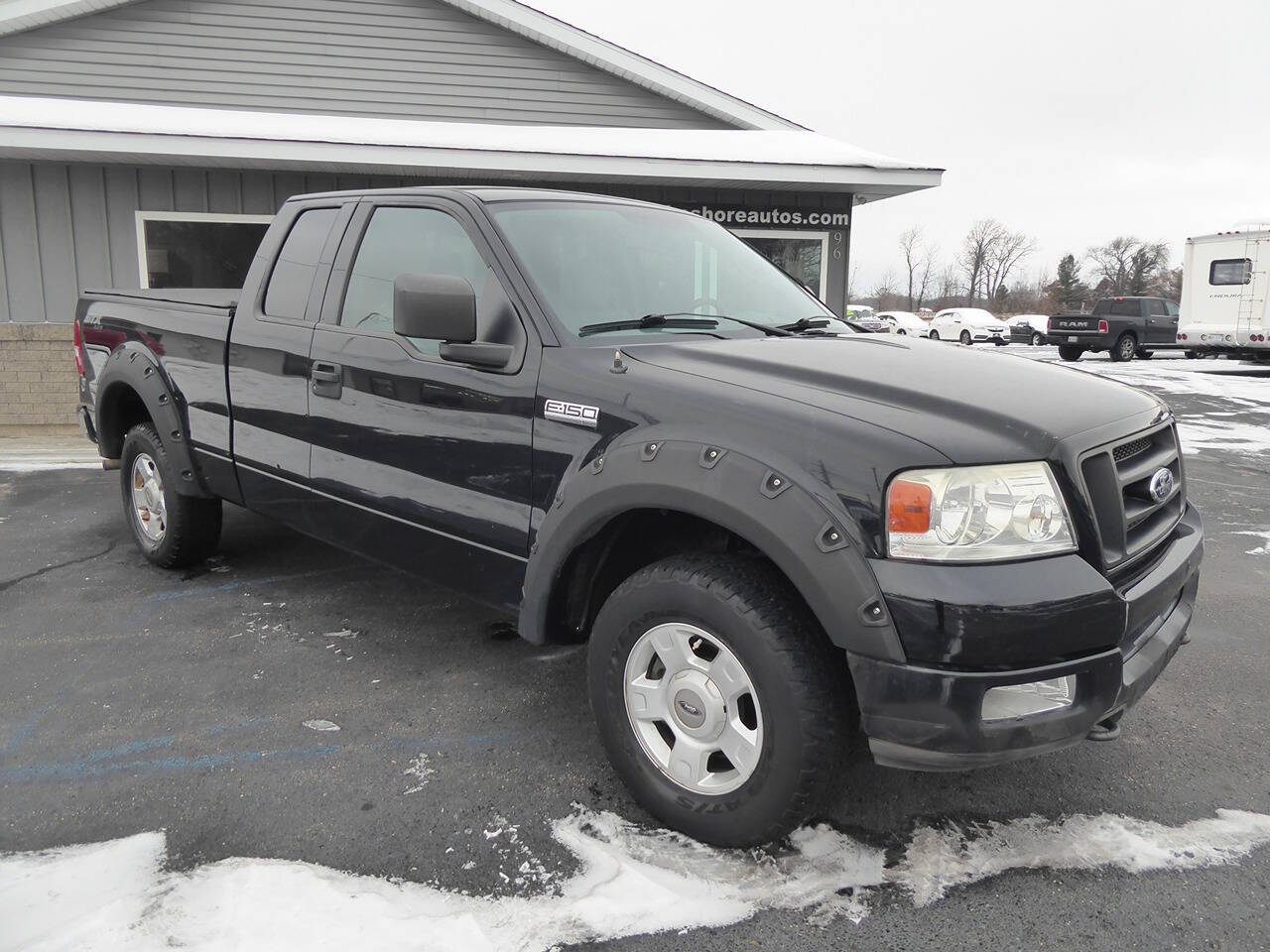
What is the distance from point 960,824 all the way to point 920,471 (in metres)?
1.25

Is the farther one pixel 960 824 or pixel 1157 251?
pixel 1157 251

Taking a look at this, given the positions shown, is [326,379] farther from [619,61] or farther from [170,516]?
[619,61]

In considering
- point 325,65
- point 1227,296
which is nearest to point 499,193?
point 325,65

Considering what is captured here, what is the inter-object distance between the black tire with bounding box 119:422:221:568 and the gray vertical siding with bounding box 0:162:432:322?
667cm

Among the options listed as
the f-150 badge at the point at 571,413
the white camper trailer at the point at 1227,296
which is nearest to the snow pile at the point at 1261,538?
the f-150 badge at the point at 571,413

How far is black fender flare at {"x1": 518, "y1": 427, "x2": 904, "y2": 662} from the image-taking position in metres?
2.13

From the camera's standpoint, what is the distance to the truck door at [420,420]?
2.97 m

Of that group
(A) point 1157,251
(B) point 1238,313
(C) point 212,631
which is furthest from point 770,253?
(A) point 1157,251

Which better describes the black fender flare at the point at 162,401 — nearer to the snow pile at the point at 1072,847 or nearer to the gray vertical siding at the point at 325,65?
the snow pile at the point at 1072,847

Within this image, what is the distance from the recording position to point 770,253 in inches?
467

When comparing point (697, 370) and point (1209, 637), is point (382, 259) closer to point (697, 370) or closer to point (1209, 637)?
point (697, 370)

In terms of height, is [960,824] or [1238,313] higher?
[1238,313]

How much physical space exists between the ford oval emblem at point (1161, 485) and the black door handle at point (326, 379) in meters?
2.81

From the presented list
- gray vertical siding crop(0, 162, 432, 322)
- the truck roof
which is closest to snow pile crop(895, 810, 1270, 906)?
the truck roof
